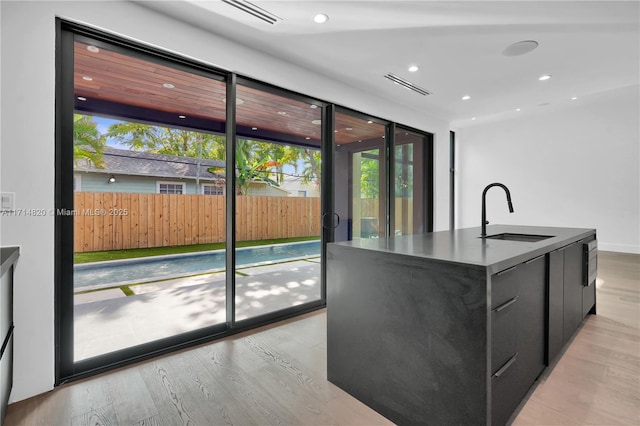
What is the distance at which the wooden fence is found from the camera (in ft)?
7.98

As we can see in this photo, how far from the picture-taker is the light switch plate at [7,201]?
1797mm

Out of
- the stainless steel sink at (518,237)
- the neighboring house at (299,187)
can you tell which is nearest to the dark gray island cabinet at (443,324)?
the stainless steel sink at (518,237)

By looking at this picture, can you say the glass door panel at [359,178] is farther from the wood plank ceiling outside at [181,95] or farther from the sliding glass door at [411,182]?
the sliding glass door at [411,182]

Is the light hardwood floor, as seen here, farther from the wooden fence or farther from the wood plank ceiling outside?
the wood plank ceiling outside

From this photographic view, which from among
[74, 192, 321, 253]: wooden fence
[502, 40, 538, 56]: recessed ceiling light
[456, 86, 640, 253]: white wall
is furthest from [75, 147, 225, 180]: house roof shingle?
[456, 86, 640, 253]: white wall

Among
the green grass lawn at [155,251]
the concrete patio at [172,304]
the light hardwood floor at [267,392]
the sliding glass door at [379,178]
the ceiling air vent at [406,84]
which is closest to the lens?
the light hardwood floor at [267,392]

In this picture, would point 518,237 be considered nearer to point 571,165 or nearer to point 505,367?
point 505,367

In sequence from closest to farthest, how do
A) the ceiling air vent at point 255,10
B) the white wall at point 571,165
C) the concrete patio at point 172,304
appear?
the ceiling air vent at point 255,10
the concrete patio at point 172,304
the white wall at point 571,165

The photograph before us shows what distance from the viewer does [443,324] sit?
143cm

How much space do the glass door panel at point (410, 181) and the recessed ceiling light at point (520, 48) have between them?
5.86 ft

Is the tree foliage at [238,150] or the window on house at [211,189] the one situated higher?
the tree foliage at [238,150]

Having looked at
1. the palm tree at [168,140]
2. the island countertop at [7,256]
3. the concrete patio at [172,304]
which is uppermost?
the palm tree at [168,140]

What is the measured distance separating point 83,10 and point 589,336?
14.8ft

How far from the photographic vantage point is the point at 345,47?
122 inches
